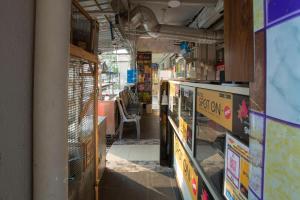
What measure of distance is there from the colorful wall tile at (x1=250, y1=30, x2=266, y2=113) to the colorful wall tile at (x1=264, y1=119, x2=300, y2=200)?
3.5 inches

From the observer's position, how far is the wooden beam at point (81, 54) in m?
2.12

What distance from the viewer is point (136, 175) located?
462 cm

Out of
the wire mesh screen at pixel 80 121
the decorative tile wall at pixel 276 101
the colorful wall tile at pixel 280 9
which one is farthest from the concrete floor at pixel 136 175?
the colorful wall tile at pixel 280 9

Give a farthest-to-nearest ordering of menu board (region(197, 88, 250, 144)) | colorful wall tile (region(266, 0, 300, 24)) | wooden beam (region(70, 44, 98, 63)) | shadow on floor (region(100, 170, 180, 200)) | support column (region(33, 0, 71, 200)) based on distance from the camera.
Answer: shadow on floor (region(100, 170, 180, 200)) < wooden beam (region(70, 44, 98, 63)) < menu board (region(197, 88, 250, 144)) < support column (region(33, 0, 71, 200)) < colorful wall tile (region(266, 0, 300, 24))

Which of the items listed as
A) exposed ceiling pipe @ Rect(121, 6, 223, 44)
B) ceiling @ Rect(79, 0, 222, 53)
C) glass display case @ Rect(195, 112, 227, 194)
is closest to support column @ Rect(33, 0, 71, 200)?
glass display case @ Rect(195, 112, 227, 194)

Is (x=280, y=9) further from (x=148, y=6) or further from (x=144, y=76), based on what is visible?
(x=144, y=76)

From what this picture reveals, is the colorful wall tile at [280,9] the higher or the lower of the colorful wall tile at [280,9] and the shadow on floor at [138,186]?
the higher

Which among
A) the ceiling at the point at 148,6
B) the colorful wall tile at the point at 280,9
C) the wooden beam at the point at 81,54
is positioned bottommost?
the colorful wall tile at the point at 280,9

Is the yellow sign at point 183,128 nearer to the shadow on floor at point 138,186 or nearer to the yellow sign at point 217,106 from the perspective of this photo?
the yellow sign at point 217,106

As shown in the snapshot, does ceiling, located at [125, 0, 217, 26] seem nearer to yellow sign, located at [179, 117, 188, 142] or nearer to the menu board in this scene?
yellow sign, located at [179, 117, 188, 142]

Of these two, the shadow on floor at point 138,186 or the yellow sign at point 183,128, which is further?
the shadow on floor at point 138,186

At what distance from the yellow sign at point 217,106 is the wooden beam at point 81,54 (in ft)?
3.29

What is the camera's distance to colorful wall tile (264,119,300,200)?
0.79 m

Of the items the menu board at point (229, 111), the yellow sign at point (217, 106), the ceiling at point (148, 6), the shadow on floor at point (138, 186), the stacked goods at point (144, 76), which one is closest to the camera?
the menu board at point (229, 111)
